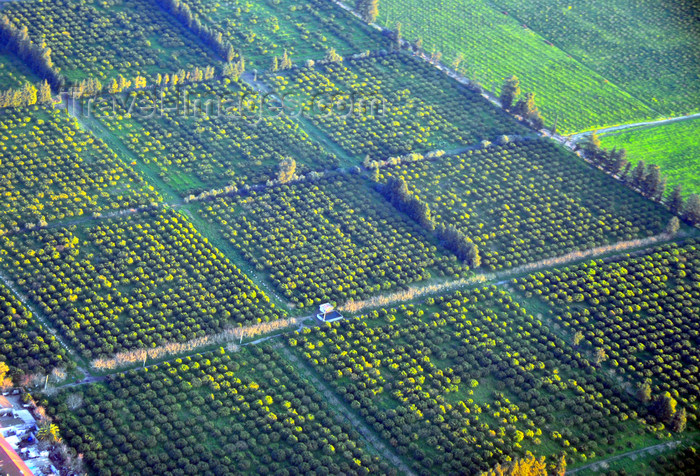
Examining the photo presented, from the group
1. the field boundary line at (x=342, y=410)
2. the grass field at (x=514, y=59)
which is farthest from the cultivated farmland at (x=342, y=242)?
the grass field at (x=514, y=59)

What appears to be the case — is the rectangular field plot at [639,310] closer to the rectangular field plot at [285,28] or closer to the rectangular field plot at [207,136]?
the rectangular field plot at [207,136]

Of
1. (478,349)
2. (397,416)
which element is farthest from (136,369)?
(478,349)

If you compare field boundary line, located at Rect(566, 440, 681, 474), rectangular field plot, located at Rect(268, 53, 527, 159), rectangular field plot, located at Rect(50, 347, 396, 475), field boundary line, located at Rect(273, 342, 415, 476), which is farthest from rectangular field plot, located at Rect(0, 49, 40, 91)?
field boundary line, located at Rect(566, 440, 681, 474)

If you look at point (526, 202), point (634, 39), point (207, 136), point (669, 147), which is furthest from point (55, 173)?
point (634, 39)

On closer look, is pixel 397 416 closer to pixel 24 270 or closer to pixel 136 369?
pixel 136 369

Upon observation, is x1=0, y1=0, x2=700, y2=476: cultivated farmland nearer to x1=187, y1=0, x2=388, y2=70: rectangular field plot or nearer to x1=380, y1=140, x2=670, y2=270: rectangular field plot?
x1=380, y1=140, x2=670, y2=270: rectangular field plot

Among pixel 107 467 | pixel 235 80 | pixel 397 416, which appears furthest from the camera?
pixel 235 80

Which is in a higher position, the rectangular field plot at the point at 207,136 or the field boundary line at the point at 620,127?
the field boundary line at the point at 620,127
